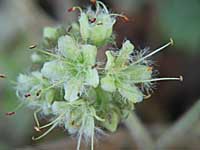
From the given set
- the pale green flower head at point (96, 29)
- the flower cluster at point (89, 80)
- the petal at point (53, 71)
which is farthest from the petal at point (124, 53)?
the petal at point (53, 71)

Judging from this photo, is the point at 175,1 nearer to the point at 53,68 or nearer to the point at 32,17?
the point at 32,17

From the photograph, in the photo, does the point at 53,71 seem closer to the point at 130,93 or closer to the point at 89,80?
the point at 89,80

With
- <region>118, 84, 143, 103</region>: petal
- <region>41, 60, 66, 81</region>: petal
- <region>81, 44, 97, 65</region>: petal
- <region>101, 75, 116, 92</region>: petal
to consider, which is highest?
<region>81, 44, 97, 65</region>: petal

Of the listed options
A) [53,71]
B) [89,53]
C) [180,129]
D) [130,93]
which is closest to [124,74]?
[130,93]

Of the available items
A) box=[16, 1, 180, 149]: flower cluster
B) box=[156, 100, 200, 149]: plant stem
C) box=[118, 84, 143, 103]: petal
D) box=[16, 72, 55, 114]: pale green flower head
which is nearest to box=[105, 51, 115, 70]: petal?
box=[16, 1, 180, 149]: flower cluster

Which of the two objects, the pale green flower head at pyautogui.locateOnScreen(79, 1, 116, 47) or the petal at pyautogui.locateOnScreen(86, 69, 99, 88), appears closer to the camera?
the petal at pyautogui.locateOnScreen(86, 69, 99, 88)

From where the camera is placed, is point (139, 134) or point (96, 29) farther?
point (139, 134)

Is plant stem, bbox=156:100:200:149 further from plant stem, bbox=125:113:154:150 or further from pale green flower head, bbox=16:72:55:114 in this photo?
pale green flower head, bbox=16:72:55:114
